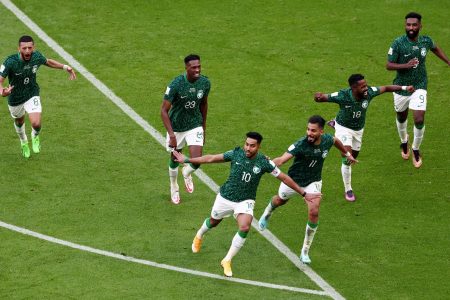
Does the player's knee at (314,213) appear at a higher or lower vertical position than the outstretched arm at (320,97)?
lower

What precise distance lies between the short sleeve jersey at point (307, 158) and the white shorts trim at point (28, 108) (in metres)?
5.95

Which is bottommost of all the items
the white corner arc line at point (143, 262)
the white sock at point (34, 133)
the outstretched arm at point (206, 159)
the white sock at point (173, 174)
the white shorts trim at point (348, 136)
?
the white corner arc line at point (143, 262)

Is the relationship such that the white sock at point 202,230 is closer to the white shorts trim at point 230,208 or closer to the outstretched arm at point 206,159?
the white shorts trim at point 230,208

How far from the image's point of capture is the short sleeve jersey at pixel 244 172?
1933cm

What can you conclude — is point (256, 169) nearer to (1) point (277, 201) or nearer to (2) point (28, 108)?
(1) point (277, 201)

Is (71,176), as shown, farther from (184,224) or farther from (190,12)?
(190,12)

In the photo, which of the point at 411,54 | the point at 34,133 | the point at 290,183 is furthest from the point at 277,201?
the point at 34,133

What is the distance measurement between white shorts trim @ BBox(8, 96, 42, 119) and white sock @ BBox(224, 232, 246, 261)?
609 centimetres

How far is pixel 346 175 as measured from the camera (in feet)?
74.5

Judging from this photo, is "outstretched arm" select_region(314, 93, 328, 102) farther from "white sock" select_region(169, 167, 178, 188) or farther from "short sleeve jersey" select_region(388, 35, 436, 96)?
"white sock" select_region(169, 167, 178, 188)

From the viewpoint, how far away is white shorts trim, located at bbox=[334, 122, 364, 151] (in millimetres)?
22328

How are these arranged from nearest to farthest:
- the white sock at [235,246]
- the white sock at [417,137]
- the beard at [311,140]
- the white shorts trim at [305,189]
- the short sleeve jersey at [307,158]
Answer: the white sock at [235,246] < the beard at [311,140] < the short sleeve jersey at [307,158] < the white shorts trim at [305,189] < the white sock at [417,137]

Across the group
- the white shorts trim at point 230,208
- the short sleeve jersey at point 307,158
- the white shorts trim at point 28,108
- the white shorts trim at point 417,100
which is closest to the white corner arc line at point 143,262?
the white shorts trim at point 230,208

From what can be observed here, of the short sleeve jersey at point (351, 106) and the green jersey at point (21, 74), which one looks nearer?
the short sleeve jersey at point (351, 106)
